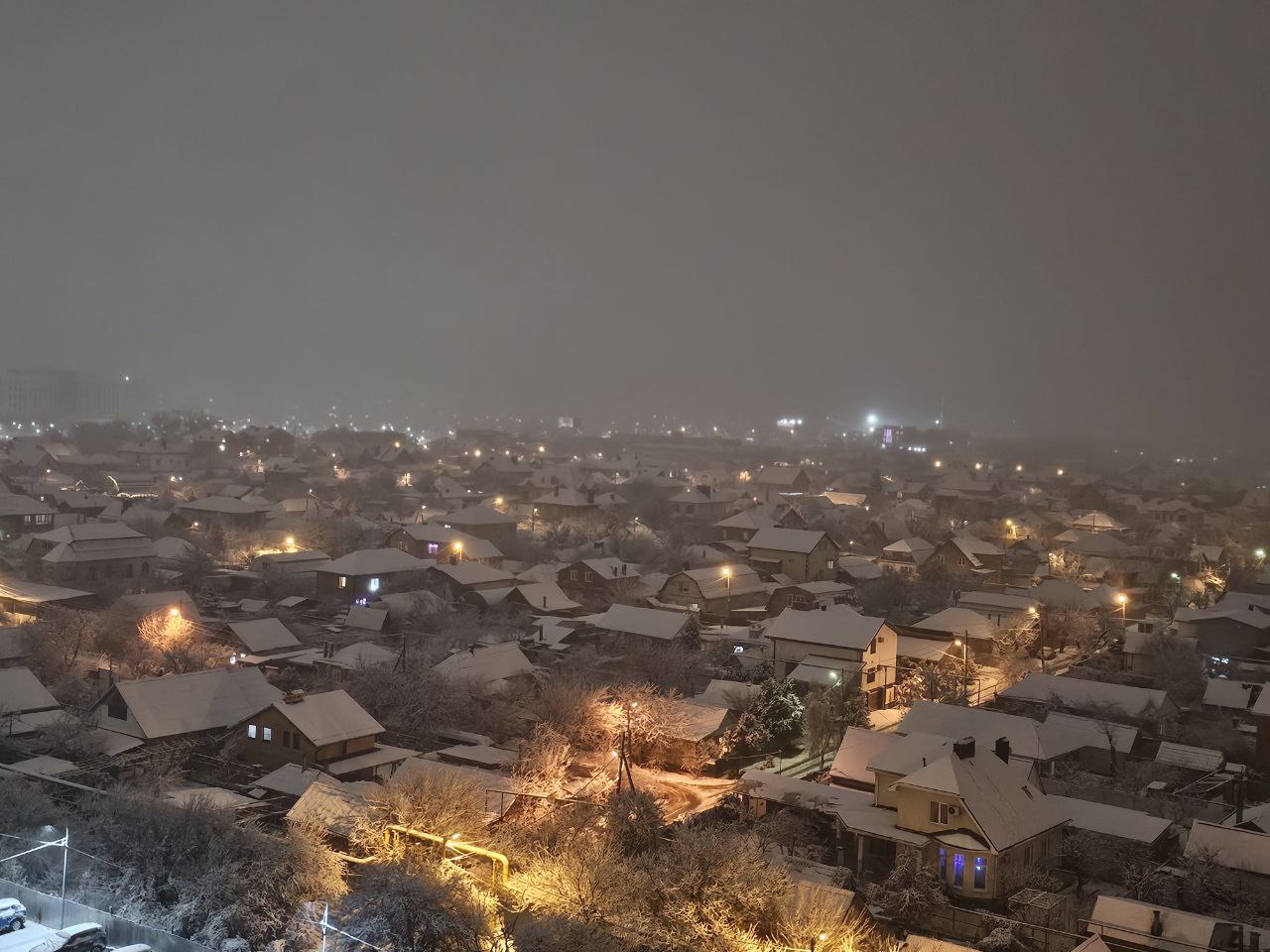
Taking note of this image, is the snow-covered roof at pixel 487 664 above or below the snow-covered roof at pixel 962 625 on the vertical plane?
below

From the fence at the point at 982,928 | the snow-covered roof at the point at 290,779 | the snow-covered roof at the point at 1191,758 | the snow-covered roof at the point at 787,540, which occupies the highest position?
the snow-covered roof at the point at 787,540

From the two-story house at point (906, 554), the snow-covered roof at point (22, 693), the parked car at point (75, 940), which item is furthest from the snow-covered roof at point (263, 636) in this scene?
the two-story house at point (906, 554)

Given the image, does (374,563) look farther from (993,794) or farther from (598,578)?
(993,794)

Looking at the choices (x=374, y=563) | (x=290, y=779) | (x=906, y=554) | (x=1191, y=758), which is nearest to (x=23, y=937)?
(x=290, y=779)

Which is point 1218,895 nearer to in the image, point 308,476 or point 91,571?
point 91,571

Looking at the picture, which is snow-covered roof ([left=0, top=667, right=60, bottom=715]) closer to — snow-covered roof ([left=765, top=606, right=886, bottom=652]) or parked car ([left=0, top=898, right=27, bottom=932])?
parked car ([left=0, top=898, right=27, bottom=932])

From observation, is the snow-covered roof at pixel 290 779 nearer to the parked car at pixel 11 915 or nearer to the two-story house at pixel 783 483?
the parked car at pixel 11 915

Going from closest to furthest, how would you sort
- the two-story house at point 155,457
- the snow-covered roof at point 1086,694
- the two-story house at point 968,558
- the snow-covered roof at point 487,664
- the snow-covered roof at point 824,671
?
the snow-covered roof at point 1086,694, the snow-covered roof at point 487,664, the snow-covered roof at point 824,671, the two-story house at point 968,558, the two-story house at point 155,457
